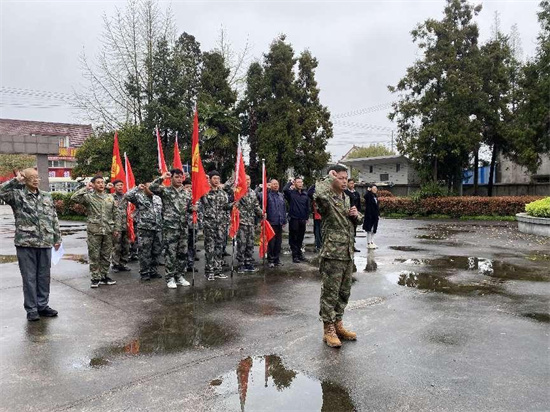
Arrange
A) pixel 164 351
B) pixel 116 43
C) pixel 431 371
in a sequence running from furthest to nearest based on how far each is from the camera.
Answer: pixel 116 43
pixel 164 351
pixel 431 371

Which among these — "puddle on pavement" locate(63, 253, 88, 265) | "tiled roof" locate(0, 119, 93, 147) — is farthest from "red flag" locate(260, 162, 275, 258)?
"tiled roof" locate(0, 119, 93, 147)

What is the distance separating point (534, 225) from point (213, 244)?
11.2m

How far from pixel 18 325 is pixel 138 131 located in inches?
631

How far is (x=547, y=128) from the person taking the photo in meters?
20.8

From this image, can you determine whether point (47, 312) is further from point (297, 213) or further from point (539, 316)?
point (539, 316)

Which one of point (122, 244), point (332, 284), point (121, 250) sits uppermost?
point (332, 284)

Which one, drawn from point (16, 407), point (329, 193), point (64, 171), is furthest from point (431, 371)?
point (64, 171)

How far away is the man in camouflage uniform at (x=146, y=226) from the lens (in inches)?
301

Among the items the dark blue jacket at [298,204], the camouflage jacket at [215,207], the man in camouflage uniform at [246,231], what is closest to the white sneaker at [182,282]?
the camouflage jacket at [215,207]

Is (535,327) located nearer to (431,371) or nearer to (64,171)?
(431,371)

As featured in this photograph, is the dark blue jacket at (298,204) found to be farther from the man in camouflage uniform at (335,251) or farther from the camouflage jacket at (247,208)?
the man in camouflage uniform at (335,251)

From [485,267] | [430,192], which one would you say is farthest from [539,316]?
[430,192]

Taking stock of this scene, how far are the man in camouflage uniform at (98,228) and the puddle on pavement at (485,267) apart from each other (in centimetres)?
587

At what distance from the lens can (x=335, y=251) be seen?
15.0ft
